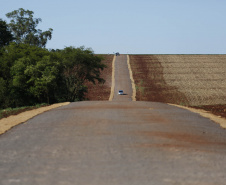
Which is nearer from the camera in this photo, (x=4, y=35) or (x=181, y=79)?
(x=4, y=35)

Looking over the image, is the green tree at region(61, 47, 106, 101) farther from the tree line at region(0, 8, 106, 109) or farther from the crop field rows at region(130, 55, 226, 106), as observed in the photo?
the crop field rows at region(130, 55, 226, 106)

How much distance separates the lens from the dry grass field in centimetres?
6838

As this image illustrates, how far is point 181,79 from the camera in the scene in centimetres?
8744

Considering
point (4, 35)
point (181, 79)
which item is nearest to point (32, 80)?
point (4, 35)

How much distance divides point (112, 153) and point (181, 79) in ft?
252

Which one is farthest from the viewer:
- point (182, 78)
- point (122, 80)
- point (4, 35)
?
point (182, 78)

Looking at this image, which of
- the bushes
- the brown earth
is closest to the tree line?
the bushes

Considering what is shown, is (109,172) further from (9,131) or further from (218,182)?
(9,131)

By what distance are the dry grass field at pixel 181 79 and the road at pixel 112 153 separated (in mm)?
37464

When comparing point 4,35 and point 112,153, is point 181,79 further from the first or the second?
point 112,153

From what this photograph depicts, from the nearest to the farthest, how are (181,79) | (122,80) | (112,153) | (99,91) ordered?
1. (112,153)
2. (99,91)
3. (122,80)
4. (181,79)

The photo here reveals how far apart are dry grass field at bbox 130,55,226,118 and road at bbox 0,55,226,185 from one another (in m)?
37.5

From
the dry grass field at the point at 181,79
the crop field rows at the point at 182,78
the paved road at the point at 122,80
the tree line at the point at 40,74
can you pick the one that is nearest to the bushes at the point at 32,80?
the tree line at the point at 40,74

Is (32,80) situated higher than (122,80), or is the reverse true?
(32,80)
